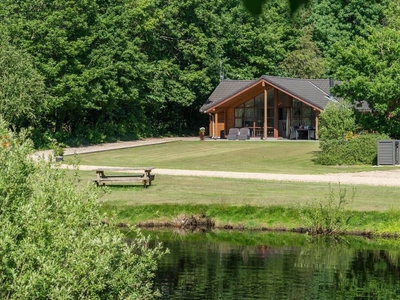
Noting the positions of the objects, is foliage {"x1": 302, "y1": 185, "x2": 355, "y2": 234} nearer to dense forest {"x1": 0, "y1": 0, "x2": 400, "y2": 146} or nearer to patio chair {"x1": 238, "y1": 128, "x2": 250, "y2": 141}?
dense forest {"x1": 0, "y1": 0, "x2": 400, "y2": 146}

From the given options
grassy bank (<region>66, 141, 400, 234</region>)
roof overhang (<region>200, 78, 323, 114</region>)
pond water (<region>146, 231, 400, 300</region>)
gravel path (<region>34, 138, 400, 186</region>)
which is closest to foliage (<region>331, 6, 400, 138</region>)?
grassy bank (<region>66, 141, 400, 234</region>)

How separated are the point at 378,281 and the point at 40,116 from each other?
36.4 m

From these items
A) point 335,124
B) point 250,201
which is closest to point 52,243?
point 250,201

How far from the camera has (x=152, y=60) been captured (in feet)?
217

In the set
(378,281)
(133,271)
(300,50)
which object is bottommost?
(378,281)

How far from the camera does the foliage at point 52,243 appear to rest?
13203 millimetres

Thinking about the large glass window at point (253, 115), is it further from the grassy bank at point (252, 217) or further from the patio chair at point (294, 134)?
the grassy bank at point (252, 217)

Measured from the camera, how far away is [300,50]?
7562 centimetres

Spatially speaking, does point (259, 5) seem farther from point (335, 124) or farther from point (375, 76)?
point (375, 76)

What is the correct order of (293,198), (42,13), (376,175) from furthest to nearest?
(42,13) < (376,175) < (293,198)

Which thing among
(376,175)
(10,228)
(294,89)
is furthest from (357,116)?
(10,228)

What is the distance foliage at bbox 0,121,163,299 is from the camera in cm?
1320

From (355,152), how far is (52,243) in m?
31.3

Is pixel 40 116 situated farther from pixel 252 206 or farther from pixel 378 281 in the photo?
pixel 378 281
